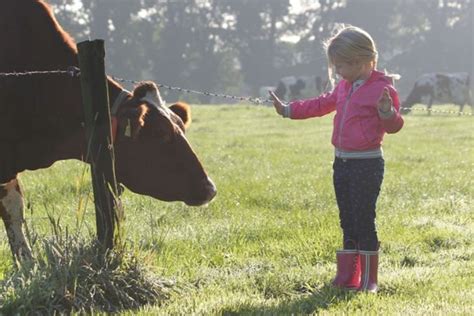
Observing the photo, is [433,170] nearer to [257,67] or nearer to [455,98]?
[455,98]

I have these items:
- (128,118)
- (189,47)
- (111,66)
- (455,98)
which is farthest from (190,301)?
(189,47)

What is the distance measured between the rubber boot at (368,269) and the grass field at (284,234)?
0.11 meters

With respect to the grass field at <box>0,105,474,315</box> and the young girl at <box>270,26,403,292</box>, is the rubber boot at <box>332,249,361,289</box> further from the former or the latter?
the grass field at <box>0,105,474,315</box>

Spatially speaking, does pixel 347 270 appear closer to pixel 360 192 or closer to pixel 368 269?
pixel 368 269

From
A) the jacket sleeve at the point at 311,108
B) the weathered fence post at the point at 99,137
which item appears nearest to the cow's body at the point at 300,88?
the jacket sleeve at the point at 311,108

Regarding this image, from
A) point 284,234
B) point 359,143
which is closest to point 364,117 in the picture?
point 359,143

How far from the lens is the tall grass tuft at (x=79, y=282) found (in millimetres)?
3543

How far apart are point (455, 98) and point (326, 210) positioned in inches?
1103

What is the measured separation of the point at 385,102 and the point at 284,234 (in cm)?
235

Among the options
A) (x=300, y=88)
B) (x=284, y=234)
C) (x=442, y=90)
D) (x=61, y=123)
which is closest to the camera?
(x=61, y=123)

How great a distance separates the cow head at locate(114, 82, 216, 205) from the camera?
446 cm

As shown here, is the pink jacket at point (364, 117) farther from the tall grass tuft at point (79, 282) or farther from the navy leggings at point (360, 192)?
the tall grass tuft at point (79, 282)

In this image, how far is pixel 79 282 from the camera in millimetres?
3707

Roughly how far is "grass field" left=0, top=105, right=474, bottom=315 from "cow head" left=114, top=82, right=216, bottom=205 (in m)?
0.34
